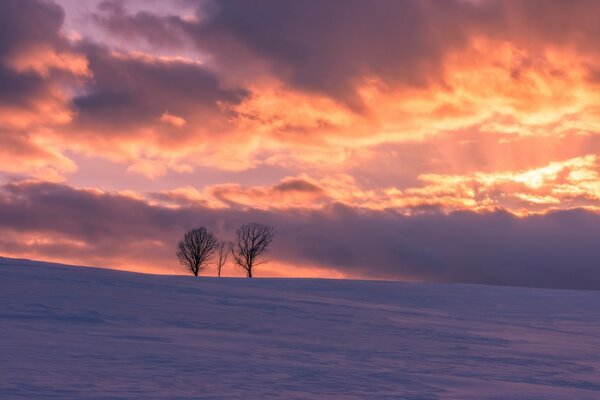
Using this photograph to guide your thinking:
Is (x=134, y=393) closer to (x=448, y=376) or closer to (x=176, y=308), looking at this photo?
(x=448, y=376)

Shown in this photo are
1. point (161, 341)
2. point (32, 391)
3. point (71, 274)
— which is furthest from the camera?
point (71, 274)

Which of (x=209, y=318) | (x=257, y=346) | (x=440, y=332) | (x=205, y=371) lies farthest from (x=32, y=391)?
(x=440, y=332)

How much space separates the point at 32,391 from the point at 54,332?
5826 millimetres

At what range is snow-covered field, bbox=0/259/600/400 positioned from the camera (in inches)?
432

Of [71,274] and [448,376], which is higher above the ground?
[71,274]

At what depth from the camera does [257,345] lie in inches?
614

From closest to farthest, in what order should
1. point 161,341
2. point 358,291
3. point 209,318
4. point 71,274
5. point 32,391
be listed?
point 32,391
point 161,341
point 209,318
point 71,274
point 358,291

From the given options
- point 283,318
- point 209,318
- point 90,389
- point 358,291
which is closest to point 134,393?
point 90,389

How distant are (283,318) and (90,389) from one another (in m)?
11.3

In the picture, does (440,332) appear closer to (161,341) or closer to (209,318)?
(209,318)

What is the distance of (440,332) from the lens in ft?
68.0

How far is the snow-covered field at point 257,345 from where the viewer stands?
10969mm

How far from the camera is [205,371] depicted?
11922 millimetres

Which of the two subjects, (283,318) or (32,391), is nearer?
(32,391)
